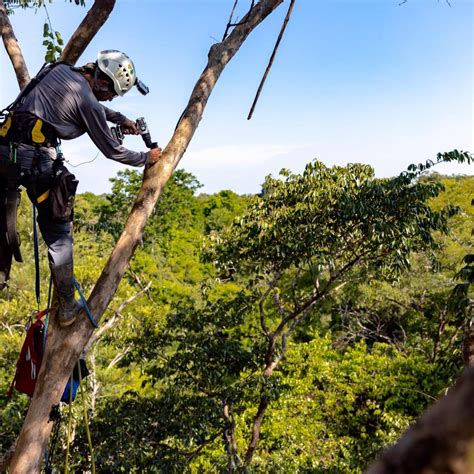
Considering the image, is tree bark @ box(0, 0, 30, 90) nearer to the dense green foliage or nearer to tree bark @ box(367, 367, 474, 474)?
the dense green foliage

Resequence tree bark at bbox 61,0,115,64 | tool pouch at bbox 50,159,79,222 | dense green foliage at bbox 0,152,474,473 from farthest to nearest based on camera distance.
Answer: dense green foliage at bbox 0,152,474,473 < tree bark at bbox 61,0,115,64 < tool pouch at bbox 50,159,79,222

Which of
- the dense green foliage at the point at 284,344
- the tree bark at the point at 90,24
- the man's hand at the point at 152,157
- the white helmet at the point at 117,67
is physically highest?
the tree bark at the point at 90,24

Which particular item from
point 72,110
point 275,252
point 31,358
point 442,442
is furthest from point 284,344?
point 442,442

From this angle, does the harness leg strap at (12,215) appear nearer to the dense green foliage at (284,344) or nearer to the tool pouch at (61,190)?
the tool pouch at (61,190)

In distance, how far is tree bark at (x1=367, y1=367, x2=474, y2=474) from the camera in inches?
11.7

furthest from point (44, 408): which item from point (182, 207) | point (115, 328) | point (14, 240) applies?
point (182, 207)

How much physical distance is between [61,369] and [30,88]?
1393mm

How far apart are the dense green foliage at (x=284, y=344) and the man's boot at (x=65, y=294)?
7.30ft

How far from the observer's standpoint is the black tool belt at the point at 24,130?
2455 mm

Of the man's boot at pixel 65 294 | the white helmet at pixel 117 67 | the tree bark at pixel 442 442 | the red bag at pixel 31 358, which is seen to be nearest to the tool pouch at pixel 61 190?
the man's boot at pixel 65 294

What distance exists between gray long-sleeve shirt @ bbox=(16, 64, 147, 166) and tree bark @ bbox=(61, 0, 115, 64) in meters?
0.72

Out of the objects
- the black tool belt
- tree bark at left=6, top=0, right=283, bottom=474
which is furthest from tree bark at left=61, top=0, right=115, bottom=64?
the black tool belt

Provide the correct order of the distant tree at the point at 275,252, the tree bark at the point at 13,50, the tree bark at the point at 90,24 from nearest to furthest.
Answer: the tree bark at the point at 90,24 < the tree bark at the point at 13,50 < the distant tree at the point at 275,252

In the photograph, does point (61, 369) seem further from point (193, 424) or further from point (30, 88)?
point (193, 424)
